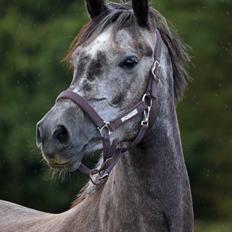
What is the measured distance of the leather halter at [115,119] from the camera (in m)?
5.54

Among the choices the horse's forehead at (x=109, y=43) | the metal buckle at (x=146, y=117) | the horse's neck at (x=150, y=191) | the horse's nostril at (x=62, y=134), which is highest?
the horse's forehead at (x=109, y=43)


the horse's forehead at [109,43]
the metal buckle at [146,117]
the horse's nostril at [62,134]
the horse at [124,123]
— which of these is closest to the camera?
the horse's nostril at [62,134]

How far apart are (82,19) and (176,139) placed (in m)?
13.8

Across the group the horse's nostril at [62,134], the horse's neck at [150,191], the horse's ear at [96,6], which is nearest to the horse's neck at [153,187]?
the horse's neck at [150,191]

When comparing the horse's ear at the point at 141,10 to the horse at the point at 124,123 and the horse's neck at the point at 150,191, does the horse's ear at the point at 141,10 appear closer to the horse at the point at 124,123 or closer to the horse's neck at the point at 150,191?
the horse at the point at 124,123

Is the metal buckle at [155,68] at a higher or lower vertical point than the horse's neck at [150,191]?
higher

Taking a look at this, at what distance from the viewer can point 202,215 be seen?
55.9 ft

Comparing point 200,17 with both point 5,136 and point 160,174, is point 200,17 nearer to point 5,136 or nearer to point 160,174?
point 5,136

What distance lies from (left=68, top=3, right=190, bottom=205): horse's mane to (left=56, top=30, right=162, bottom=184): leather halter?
0.12m

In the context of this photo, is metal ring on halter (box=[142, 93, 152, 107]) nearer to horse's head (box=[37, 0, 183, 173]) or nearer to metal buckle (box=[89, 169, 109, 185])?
horse's head (box=[37, 0, 183, 173])

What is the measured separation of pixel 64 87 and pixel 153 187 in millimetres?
13520

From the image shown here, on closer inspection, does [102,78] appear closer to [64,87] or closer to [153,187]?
[153,187]

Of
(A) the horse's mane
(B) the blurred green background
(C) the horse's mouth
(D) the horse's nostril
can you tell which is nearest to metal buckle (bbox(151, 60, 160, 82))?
(A) the horse's mane

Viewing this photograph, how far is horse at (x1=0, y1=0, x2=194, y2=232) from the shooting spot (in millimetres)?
5520
